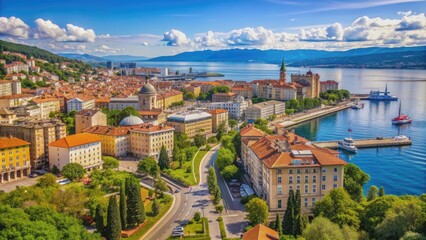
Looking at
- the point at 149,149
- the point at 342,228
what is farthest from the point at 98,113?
the point at 342,228

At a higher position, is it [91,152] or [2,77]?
[2,77]

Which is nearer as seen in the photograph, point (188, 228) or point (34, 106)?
point (188, 228)

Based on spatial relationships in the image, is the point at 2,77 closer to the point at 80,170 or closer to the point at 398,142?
the point at 80,170

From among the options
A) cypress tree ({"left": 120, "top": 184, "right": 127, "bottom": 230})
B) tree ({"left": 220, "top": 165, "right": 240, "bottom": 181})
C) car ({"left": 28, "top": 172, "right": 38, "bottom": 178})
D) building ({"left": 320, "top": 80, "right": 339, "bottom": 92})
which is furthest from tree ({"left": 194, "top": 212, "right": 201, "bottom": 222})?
building ({"left": 320, "top": 80, "right": 339, "bottom": 92})

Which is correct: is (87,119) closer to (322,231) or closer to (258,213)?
(258,213)

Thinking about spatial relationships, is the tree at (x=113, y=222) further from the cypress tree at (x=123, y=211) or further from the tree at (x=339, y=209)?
the tree at (x=339, y=209)

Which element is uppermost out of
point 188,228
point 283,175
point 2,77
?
point 2,77
